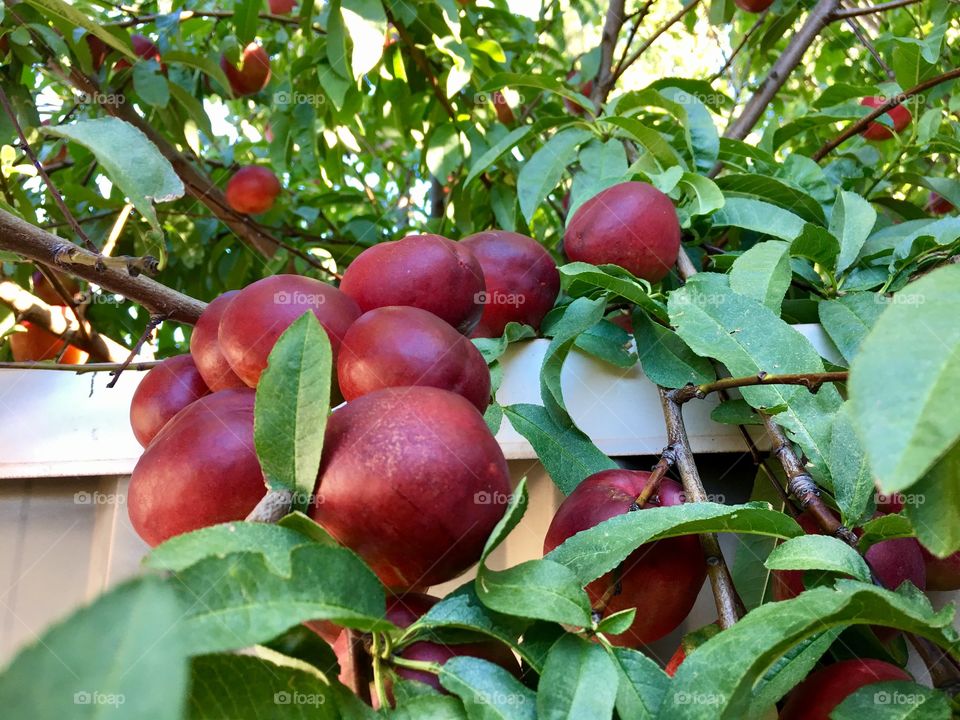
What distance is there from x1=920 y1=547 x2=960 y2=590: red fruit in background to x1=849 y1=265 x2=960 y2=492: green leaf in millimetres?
268

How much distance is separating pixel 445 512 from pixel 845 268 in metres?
0.51

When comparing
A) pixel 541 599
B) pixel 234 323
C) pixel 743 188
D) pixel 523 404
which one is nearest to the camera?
pixel 541 599

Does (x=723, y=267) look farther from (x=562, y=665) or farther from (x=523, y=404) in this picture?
(x=562, y=665)

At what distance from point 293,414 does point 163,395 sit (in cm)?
21

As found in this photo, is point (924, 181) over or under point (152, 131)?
over

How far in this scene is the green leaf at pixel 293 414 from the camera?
362mm

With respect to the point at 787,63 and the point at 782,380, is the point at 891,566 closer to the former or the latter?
the point at 782,380

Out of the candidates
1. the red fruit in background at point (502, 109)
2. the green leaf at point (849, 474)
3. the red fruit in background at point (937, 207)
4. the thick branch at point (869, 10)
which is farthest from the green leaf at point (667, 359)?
the red fruit in background at point (937, 207)

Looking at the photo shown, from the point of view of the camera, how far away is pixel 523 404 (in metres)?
0.62

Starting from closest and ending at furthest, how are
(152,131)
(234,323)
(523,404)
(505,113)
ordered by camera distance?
(234,323)
(523,404)
(152,131)
(505,113)

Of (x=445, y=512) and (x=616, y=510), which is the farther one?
(x=616, y=510)

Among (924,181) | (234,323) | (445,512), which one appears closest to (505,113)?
(924,181)

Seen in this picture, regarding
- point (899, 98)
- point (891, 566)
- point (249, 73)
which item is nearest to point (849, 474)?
point (891, 566)

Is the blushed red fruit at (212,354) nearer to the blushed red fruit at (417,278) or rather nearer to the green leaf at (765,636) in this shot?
the blushed red fruit at (417,278)
